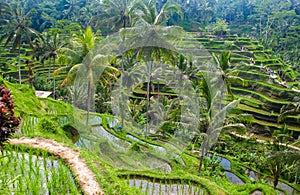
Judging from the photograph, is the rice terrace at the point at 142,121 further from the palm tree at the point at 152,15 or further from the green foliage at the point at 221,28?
the green foliage at the point at 221,28

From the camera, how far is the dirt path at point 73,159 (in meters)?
5.75

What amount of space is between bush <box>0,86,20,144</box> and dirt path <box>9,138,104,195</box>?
1711 millimetres

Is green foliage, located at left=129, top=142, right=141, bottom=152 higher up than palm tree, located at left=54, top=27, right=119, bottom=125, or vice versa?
palm tree, located at left=54, top=27, right=119, bottom=125

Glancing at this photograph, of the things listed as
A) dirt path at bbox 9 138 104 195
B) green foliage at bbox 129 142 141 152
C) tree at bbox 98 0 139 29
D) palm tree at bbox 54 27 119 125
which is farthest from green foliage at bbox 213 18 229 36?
dirt path at bbox 9 138 104 195

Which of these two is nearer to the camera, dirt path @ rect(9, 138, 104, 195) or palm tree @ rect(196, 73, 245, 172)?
dirt path @ rect(9, 138, 104, 195)

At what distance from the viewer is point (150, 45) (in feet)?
43.6

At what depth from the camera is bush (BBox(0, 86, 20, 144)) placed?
4.85 meters

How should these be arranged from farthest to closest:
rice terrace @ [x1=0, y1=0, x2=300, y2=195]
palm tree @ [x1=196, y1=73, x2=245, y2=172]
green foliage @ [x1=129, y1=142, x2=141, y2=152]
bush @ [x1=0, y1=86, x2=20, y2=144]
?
green foliage @ [x1=129, y1=142, x2=141, y2=152]
palm tree @ [x1=196, y1=73, x2=245, y2=172]
rice terrace @ [x1=0, y1=0, x2=300, y2=195]
bush @ [x1=0, y1=86, x2=20, y2=144]

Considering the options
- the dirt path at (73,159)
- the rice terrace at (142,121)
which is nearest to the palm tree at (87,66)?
the rice terrace at (142,121)

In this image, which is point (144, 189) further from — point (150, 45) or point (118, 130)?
point (150, 45)

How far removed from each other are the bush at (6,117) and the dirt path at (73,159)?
1711 millimetres

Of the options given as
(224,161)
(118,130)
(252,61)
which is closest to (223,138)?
(224,161)

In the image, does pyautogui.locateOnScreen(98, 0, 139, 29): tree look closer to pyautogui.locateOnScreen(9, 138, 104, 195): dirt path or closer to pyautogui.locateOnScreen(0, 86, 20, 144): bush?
pyautogui.locateOnScreen(9, 138, 104, 195): dirt path

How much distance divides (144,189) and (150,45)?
742 cm
